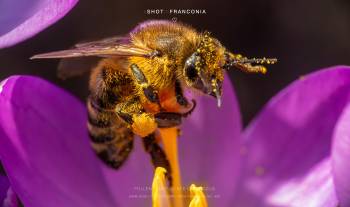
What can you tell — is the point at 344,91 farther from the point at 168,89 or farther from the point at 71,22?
the point at 71,22

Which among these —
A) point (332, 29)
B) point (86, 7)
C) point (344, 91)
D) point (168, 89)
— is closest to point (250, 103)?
point (332, 29)

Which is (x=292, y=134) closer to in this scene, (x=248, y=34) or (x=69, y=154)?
(x=69, y=154)

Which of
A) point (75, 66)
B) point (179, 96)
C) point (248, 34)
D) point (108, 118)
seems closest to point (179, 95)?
point (179, 96)

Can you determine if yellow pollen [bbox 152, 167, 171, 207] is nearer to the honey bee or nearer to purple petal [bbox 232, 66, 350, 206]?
the honey bee

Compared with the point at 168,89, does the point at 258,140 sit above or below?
below

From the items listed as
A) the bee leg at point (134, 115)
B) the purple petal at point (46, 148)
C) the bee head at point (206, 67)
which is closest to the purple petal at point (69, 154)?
the purple petal at point (46, 148)

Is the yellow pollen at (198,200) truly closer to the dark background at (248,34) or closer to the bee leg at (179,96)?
the bee leg at (179,96)
